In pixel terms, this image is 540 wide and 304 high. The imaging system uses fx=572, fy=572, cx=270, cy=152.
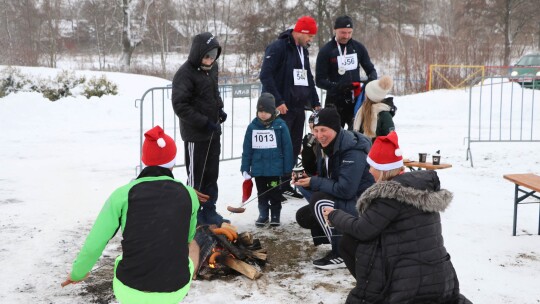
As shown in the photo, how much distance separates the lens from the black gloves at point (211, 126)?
17.9 feet

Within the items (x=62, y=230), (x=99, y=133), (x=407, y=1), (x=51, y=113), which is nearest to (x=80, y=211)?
(x=62, y=230)

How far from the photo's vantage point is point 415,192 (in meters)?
2.99

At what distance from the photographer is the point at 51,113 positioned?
14.9m

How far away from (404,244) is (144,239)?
4.41ft

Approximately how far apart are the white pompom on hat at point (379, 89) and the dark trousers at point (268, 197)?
132 centimetres

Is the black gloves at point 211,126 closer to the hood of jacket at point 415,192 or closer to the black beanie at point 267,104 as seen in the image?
the black beanie at point 267,104

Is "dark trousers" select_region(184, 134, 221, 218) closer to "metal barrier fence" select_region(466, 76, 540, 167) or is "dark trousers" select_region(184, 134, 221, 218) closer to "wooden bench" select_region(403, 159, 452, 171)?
"wooden bench" select_region(403, 159, 452, 171)

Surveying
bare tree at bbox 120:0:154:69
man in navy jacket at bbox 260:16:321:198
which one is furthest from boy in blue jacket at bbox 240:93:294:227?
bare tree at bbox 120:0:154:69

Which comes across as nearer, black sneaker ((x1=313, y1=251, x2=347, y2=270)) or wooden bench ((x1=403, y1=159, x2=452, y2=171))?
black sneaker ((x1=313, y1=251, x2=347, y2=270))

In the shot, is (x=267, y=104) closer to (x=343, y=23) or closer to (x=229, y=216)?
(x=229, y=216)

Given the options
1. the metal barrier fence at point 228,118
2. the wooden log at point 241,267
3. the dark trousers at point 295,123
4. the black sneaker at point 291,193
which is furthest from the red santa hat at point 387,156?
the metal barrier fence at point 228,118

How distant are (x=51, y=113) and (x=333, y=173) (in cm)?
1211

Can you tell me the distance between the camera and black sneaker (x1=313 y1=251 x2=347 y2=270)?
15.3 ft

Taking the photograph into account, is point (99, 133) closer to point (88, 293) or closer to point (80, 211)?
point (80, 211)
